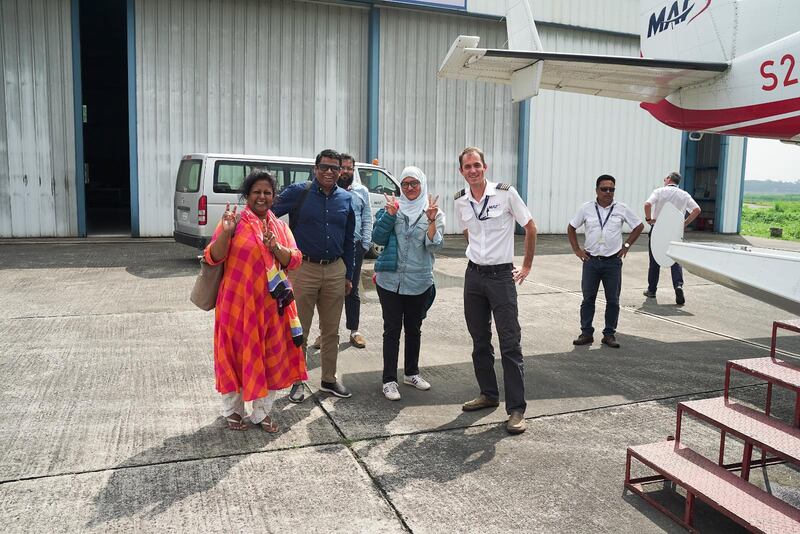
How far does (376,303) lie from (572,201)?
Answer: 38.3 ft

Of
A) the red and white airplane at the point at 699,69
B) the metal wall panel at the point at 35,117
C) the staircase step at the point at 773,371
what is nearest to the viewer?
the staircase step at the point at 773,371

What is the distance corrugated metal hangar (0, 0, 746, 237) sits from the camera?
1359cm

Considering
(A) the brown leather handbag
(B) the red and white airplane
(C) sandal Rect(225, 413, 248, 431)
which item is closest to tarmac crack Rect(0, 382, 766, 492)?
(C) sandal Rect(225, 413, 248, 431)

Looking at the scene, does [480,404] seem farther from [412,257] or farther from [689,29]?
Result: [689,29]

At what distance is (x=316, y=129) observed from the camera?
51.0 feet

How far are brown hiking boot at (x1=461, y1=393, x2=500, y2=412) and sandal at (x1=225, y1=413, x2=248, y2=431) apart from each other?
1.49 metres

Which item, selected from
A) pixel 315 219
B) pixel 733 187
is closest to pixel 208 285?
pixel 315 219

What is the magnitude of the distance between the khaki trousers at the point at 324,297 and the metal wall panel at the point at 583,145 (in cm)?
1387

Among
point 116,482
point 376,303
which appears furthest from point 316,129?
point 116,482

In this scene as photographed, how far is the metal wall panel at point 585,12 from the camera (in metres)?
16.4

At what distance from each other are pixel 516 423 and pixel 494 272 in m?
0.97

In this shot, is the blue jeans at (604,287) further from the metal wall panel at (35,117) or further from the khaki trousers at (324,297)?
the metal wall panel at (35,117)

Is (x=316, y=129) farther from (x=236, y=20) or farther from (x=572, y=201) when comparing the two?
(x=572, y=201)

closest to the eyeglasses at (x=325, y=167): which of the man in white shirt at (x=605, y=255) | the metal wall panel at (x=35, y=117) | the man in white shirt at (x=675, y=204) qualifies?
the man in white shirt at (x=605, y=255)
